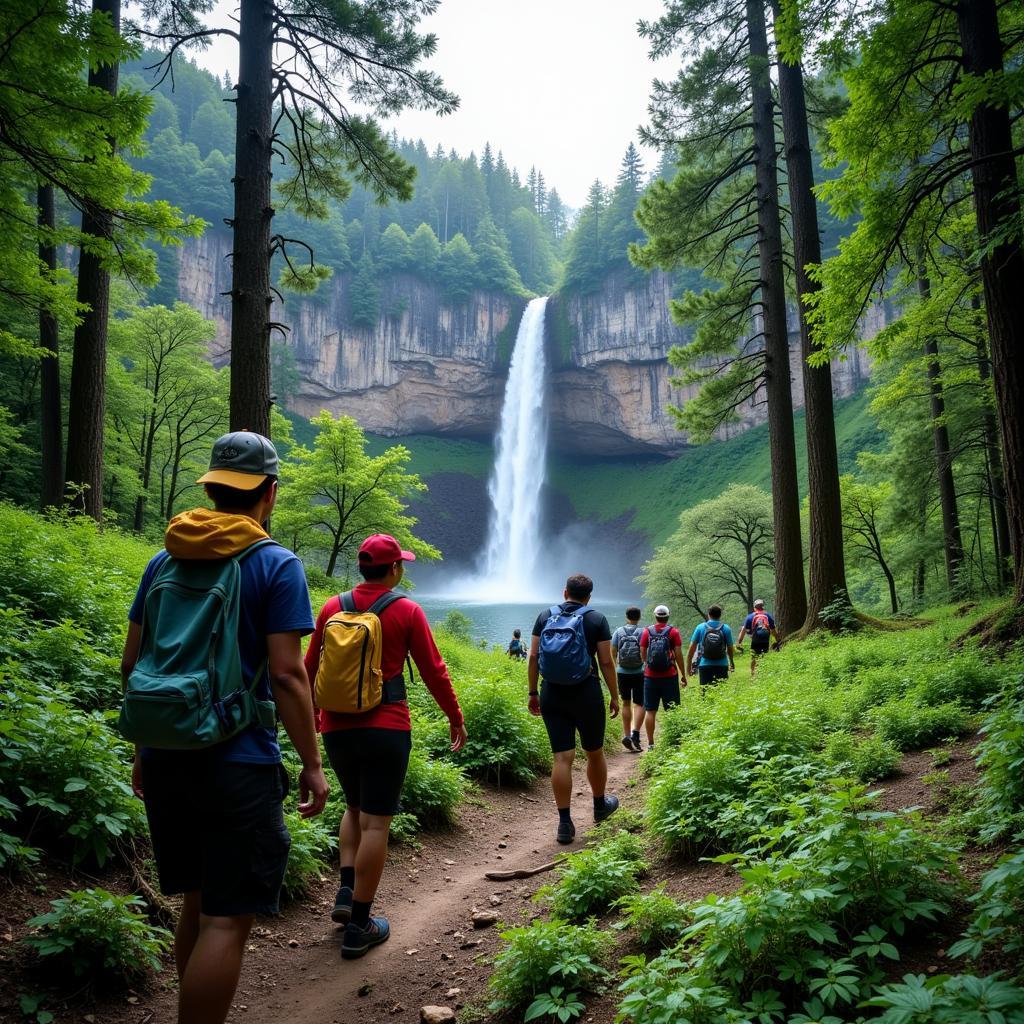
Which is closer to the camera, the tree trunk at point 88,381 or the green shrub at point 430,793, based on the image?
the green shrub at point 430,793

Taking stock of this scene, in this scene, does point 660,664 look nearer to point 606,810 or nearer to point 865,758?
point 606,810

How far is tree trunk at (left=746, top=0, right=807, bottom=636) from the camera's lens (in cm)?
1151

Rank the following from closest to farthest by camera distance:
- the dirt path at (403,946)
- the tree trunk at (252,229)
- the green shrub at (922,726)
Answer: the dirt path at (403,946), the green shrub at (922,726), the tree trunk at (252,229)

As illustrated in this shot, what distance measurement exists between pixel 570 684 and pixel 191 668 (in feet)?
10.4

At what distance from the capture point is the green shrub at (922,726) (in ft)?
15.0

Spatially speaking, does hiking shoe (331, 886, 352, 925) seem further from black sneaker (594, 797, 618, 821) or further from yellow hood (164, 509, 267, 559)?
yellow hood (164, 509, 267, 559)

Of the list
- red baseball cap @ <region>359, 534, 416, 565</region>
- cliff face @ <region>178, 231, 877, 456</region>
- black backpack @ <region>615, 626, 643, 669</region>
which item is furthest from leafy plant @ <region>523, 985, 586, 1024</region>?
cliff face @ <region>178, 231, 877, 456</region>

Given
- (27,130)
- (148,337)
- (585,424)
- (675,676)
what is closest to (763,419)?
(585,424)

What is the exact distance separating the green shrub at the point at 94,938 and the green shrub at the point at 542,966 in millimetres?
1487

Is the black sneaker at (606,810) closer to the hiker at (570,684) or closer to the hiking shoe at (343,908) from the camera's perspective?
the hiker at (570,684)

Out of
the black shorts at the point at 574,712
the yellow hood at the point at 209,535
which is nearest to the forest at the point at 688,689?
the black shorts at the point at 574,712

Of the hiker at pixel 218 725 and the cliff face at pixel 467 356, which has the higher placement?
the cliff face at pixel 467 356

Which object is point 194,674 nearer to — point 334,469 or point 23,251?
point 23,251

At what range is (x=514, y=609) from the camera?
53.7 meters
